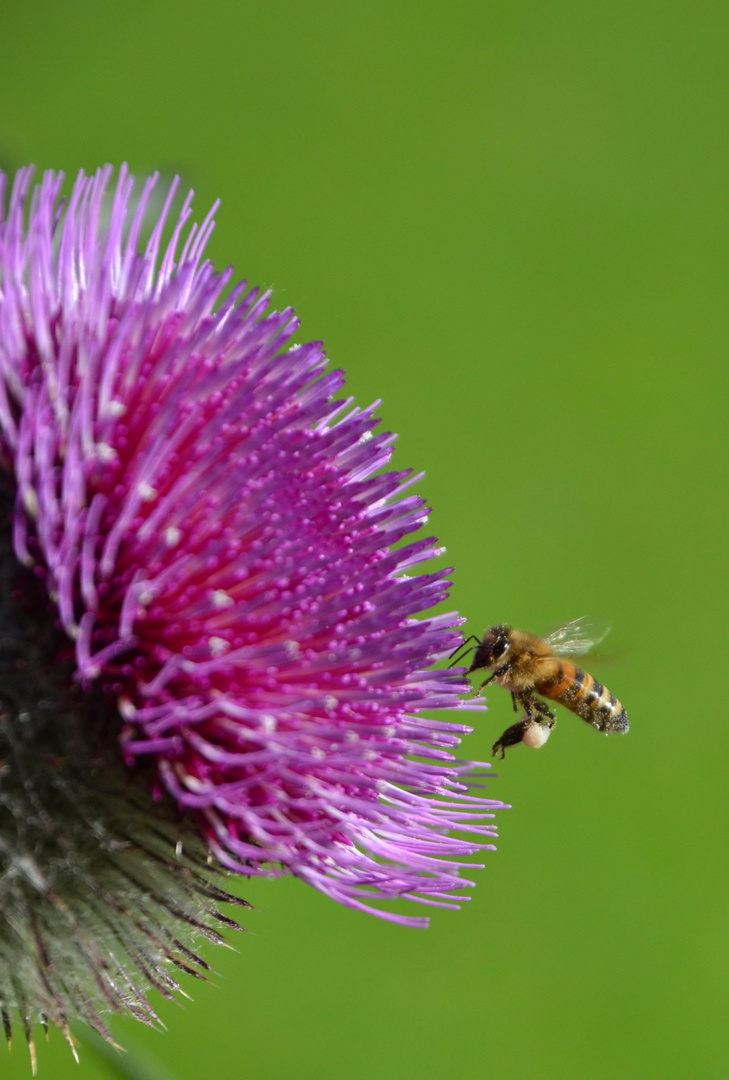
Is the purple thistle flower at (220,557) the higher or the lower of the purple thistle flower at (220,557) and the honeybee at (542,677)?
the lower

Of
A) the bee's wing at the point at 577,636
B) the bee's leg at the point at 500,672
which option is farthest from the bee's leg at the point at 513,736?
the bee's wing at the point at 577,636

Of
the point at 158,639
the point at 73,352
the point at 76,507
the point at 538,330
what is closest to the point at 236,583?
the point at 158,639

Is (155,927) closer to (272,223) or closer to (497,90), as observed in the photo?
(272,223)

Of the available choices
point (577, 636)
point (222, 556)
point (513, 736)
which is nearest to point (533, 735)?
point (513, 736)

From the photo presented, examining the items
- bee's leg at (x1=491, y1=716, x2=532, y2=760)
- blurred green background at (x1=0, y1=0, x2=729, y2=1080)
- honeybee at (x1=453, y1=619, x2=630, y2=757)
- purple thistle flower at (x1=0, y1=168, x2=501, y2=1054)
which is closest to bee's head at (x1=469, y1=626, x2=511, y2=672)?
honeybee at (x1=453, y1=619, x2=630, y2=757)

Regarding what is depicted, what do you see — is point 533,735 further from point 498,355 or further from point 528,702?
point 498,355

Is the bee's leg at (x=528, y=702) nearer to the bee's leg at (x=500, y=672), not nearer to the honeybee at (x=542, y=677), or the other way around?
the honeybee at (x=542, y=677)
